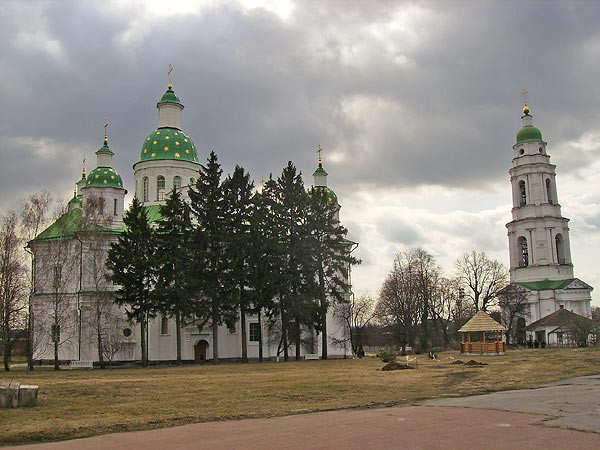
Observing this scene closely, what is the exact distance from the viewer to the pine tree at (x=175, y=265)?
141 feet

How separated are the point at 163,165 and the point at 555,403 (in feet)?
154

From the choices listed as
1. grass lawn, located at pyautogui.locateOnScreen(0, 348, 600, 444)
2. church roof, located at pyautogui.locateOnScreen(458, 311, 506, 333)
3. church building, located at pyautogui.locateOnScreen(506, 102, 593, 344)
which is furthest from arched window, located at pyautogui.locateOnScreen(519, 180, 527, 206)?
grass lawn, located at pyautogui.locateOnScreen(0, 348, 600, 444)

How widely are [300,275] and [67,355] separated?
64.1 feet

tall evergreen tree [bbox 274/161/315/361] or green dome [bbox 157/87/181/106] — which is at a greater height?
green dome [bbox 157/87/181/106]

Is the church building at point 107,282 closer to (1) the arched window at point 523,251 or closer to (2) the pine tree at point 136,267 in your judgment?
(2) the pine tree at point 136,267

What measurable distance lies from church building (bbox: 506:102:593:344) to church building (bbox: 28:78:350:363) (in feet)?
81.0

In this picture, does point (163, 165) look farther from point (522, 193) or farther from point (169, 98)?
point (522, 193)

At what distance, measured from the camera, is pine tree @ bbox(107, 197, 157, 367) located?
4306 centimetres

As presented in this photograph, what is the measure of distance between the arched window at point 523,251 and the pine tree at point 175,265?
45.0 metres

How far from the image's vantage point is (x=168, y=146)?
58062mm

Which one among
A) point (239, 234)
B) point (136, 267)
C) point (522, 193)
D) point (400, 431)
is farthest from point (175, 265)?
point (522, 193)

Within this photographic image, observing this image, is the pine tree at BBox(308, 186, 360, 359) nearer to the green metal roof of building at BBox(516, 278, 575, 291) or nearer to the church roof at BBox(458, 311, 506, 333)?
the church roof at BBox(458, 311, 506, 333)

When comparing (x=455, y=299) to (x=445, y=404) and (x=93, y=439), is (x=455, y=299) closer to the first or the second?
(x=445, y=404)

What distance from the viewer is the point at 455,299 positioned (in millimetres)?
73688
